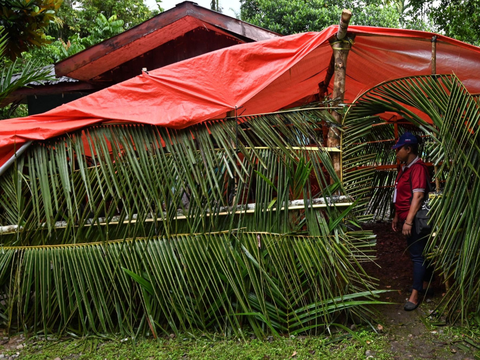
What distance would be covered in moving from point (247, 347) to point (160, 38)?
→ 197 inches

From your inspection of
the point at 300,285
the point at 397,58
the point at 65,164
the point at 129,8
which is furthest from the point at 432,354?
the point at 129,8

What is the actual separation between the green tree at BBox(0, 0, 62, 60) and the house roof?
1.72ft

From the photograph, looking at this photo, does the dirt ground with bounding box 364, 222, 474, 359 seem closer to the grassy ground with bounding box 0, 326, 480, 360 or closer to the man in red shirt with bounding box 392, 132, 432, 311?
the grassy ground with bounding box 0, 326, 480, 360

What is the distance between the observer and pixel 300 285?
3.46m

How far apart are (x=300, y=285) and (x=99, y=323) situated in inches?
68.0

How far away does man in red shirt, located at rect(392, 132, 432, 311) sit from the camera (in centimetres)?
386

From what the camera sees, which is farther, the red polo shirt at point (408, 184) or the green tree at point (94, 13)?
the green tree at point (94, 13)

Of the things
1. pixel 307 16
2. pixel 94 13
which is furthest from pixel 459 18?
pixel 94 13

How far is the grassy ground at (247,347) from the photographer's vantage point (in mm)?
3145

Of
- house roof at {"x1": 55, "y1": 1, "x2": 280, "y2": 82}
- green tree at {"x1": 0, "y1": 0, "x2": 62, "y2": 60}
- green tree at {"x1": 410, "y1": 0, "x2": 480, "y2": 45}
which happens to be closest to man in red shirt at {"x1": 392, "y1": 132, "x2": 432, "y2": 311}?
house roof at {"x1": 55, "y1": 1, "x2": 280, "y2": 82}

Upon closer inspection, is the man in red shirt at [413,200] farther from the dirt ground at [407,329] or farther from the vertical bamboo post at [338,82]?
the vertical bamboo post at [338,82]

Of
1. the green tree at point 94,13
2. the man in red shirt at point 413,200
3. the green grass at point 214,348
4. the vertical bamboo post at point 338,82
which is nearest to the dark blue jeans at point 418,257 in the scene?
the man in red shirt at point 413,200

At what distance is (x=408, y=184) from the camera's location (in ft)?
13.3

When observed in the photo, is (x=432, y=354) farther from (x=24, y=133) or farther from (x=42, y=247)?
(x=24, y=133)
